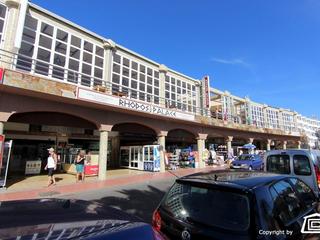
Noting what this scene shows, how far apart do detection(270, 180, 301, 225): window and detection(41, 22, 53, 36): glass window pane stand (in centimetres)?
1579

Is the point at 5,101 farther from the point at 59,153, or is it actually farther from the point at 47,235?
the point at 47,235

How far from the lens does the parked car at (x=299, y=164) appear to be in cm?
708

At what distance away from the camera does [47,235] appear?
64.5 inches

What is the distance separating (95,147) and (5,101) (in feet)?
39.1

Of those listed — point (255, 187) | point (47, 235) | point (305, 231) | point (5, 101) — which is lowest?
point (305, 231)

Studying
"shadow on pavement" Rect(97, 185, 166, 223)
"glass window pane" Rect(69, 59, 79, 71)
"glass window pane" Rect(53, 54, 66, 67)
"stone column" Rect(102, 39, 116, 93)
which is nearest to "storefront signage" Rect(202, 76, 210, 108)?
"stone column" Rect(102, 39, 116, 93)

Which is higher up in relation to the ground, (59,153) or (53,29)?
(53,29)

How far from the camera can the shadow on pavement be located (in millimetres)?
7341

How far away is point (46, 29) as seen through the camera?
15.1 m

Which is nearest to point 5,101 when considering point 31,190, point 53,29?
point 31,190

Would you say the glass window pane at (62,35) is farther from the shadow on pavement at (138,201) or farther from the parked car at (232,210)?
the parked car at (232,210)

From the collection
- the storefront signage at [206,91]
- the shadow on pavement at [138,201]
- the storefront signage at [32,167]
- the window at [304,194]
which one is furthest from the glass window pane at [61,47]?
the window at [304,194]

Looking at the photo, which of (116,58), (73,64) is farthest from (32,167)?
(116,58)

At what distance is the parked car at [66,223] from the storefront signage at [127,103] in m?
11.4
